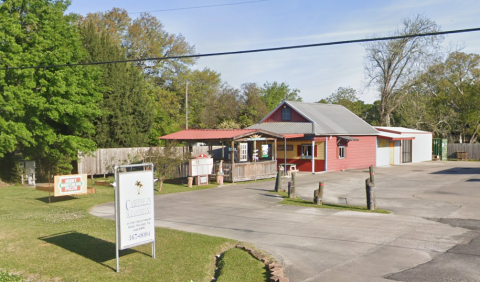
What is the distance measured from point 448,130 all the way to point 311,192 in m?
45.3

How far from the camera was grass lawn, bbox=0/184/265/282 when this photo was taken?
8906 mm

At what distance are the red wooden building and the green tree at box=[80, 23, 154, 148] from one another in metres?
11.0

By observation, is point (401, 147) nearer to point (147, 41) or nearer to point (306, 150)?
point (306, 150)

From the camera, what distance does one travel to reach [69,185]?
19094 mm

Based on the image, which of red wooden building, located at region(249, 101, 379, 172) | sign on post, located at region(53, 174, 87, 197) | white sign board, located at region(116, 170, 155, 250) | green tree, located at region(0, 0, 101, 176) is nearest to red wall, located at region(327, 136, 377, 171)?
red wooden building, located at region(249, 101, 379, 172)

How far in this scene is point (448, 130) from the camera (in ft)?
194

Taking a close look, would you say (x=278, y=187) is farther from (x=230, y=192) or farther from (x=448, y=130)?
(x=448, y=130)

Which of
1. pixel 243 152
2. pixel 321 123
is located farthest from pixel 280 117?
pixel 243 152

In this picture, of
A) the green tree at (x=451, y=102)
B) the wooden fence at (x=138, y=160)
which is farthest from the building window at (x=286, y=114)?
the green tree at (x=451, y=102)

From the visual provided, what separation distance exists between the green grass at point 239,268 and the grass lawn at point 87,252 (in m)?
0.12

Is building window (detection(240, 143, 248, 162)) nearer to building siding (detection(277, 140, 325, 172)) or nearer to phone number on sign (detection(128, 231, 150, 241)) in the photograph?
building siding (detection(277, 140, 325, 172))

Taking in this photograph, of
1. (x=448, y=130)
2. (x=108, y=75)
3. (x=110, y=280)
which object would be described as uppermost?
(x=108, y=75)

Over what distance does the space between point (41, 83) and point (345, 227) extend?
20.0m

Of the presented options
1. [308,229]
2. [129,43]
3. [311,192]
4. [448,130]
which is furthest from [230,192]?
[448,130]
